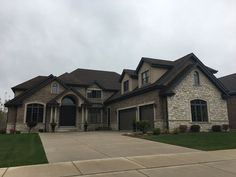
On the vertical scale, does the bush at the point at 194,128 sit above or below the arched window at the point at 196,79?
below

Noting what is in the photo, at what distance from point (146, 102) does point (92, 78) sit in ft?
49.6

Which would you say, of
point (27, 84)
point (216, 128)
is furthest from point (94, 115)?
point (216, 128)

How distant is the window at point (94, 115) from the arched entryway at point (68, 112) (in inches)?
130

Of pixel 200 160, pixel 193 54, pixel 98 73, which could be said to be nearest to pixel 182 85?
pixel 193 54

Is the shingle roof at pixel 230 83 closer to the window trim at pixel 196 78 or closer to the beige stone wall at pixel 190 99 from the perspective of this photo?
the beige stone wall at pixel 190 99

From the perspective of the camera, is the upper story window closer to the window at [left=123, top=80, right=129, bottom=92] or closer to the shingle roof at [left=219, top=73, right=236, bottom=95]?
the window at [left=123, top=80, right=129, bottom=92]

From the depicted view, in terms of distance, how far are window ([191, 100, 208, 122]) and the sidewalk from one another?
13.1 meters

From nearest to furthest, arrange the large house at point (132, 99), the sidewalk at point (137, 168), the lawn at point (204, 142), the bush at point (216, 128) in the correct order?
the sidewalk at point (137, 168) → the lawn at point (204, 142) → the large house at point (132, 99) → the bush at point (216, 128)

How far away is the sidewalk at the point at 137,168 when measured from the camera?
6379mm

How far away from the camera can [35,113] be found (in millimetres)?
26891

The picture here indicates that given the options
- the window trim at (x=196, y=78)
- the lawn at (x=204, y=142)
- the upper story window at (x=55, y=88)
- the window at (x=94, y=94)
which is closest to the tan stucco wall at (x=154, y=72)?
the window trim at (x=196, y=78)

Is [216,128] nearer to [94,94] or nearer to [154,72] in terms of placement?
A: [154,72]

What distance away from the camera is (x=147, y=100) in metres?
22.7

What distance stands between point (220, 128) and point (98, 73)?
2214 cm
